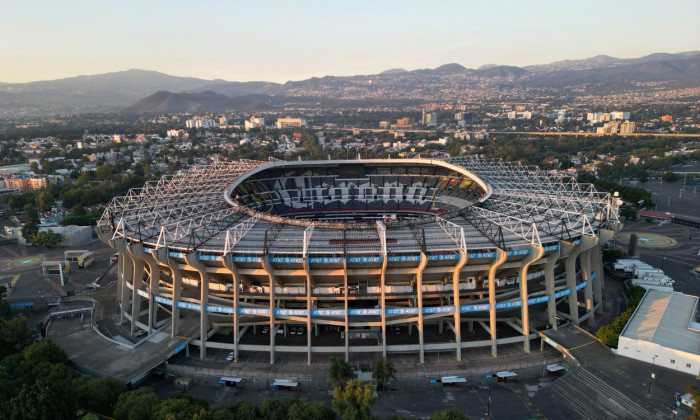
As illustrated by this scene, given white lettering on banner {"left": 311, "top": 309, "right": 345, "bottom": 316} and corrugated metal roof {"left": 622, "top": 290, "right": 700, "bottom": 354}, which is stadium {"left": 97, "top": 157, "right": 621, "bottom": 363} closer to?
white lettering on banner {"left": 311, "top": 309, "right": 345, "bottom": 316}

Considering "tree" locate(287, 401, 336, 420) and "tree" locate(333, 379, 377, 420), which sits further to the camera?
"tree" locate(287, 401, 336, 420)

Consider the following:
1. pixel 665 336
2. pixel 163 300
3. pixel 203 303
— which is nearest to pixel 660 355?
pixel 665 336

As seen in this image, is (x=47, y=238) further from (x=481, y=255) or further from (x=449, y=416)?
(x=449, y=416)

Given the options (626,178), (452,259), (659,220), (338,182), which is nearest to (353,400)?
(452,259)

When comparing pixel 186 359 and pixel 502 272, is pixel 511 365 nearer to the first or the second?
pixel 502 272

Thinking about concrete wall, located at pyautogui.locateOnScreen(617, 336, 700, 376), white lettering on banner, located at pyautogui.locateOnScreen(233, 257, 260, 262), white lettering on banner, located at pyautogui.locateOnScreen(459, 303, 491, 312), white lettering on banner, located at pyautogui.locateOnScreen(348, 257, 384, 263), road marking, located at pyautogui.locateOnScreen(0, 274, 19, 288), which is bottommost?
concrete wall, located at pyautogui.locateOnScreen(617, 336, 700, 376)

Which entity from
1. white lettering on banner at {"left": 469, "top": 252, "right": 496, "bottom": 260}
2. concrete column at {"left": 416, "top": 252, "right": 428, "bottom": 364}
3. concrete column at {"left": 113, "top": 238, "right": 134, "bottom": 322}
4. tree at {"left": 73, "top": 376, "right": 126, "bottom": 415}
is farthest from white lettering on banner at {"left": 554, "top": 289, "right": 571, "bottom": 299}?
concrete column at {"left": 113, "top": 238, "right": 134, "bottom": 322}
